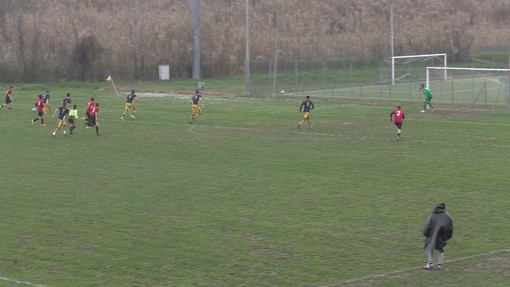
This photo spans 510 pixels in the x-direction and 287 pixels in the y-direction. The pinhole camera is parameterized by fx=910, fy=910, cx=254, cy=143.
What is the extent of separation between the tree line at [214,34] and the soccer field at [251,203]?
34607 mm

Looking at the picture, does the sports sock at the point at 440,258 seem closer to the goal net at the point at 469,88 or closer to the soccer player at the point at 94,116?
the soccer player at the point at 94,116

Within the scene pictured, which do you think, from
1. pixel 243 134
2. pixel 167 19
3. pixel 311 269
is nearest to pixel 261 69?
pixel 167 19

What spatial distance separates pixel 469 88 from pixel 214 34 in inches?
1224

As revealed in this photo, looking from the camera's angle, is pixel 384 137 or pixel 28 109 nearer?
pixel 384 137

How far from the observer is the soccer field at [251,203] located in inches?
784

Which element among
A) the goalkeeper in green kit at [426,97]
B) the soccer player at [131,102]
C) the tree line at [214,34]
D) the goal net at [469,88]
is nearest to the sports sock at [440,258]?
the soccer player at [131,102]

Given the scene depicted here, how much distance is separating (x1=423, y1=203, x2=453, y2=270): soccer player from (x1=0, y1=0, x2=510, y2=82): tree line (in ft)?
187

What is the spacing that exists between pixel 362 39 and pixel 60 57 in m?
33.3

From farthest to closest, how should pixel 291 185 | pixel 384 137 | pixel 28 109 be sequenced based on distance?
pixel 28 109 < pixel 384 137 < pixel 291 185

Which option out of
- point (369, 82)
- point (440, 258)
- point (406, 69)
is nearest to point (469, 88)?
point (369, 82)

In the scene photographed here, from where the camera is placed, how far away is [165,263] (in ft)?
67.1

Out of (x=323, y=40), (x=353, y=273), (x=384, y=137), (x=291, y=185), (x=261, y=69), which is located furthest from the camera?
(x=323, y=40)

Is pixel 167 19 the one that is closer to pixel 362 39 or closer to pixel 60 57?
pixel 60 57

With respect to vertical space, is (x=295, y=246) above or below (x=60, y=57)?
below
